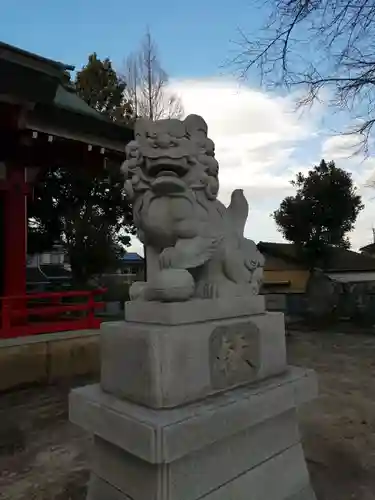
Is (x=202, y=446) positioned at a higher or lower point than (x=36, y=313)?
lower

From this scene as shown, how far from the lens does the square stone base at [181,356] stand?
5.98ft

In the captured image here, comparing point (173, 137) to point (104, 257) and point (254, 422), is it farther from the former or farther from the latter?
point (104, 257)

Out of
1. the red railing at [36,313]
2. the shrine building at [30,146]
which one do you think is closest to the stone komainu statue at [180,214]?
the shrine building at [30,146]

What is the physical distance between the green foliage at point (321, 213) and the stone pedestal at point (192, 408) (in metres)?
10.3

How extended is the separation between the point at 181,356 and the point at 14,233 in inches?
183

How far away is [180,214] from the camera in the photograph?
2.12 metres

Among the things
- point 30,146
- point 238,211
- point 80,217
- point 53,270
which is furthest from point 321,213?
point 53,270

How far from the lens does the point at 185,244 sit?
6.97ft

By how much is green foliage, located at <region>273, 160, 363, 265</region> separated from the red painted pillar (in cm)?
841

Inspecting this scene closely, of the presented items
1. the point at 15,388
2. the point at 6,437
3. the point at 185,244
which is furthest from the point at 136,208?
the point at 15,388

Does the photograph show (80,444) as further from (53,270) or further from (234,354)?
(53,270)

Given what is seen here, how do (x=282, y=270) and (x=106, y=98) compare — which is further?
(x=282, y=270)

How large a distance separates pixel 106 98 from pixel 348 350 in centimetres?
909

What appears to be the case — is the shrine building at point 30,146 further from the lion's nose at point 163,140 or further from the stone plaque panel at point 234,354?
the stone plaque panel at point 234,354
